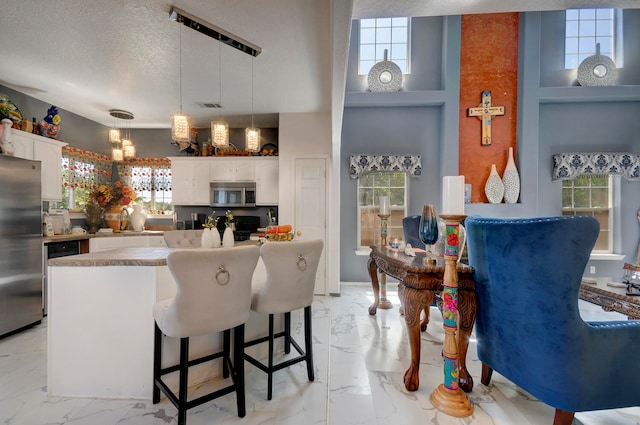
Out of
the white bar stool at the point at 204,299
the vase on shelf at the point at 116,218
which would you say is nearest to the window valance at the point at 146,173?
the vase on shelf at the point at 116,218

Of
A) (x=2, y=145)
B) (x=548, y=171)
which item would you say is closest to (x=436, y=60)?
(x=548, y=171)

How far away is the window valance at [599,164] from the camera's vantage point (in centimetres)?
430

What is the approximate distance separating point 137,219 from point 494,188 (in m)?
5.71

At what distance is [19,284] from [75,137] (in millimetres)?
A: 2571

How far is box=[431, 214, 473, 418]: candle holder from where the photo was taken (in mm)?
1696

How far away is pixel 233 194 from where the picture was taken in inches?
182

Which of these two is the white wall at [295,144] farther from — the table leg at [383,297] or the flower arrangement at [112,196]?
the flower arrangement at [112,196]

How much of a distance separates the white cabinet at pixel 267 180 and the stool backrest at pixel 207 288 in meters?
3.03

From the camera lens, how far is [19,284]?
283 cm

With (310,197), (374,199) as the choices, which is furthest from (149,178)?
(374,199)

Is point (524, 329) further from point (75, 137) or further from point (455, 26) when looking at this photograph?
point (75, 137)

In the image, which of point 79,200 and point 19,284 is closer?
point 19,284

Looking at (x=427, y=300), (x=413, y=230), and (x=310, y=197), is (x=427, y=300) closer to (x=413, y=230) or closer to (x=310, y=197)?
(x=413, y=230)

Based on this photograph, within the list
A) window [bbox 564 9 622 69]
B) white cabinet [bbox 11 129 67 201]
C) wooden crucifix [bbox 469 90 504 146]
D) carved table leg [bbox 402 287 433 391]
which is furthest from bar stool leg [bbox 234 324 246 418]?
window [bbox 564 9 622 69]
